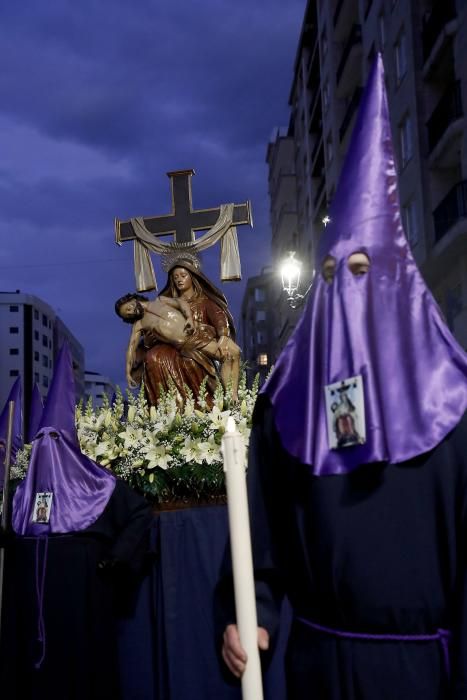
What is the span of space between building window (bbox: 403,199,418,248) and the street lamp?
32.2 ft

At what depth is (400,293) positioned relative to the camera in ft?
7.65

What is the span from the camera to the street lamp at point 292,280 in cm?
959

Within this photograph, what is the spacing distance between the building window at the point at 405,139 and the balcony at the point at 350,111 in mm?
5473

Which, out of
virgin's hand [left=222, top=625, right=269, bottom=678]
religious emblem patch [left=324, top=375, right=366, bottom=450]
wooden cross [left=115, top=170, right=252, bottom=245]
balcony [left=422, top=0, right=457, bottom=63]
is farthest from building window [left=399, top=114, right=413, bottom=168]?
virgin's hand [left=222, top=625, right=269, bottom=678]

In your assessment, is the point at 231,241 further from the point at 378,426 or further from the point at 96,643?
the point at 378,426

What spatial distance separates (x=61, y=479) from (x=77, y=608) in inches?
29.4

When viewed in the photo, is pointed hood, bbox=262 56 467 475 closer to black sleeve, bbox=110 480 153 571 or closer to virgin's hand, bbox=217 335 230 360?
black sleeve, bbox=110 480 153 571

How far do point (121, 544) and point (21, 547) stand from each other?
2.65ft

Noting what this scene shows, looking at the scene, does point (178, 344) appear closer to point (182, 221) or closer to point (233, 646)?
point (182, 221)

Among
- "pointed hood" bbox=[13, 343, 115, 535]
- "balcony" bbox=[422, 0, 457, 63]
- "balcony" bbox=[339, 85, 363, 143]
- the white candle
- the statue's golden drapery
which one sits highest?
"balcony" bbox=[339, 85, 363, 143]

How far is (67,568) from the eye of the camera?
459 centimetres

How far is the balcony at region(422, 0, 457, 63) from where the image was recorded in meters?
17.0

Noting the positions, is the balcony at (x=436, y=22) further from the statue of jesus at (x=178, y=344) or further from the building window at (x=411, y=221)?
the statue of jesus at (x=178, y=344)

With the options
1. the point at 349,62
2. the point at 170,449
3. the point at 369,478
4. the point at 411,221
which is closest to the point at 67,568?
the point at 170,449
